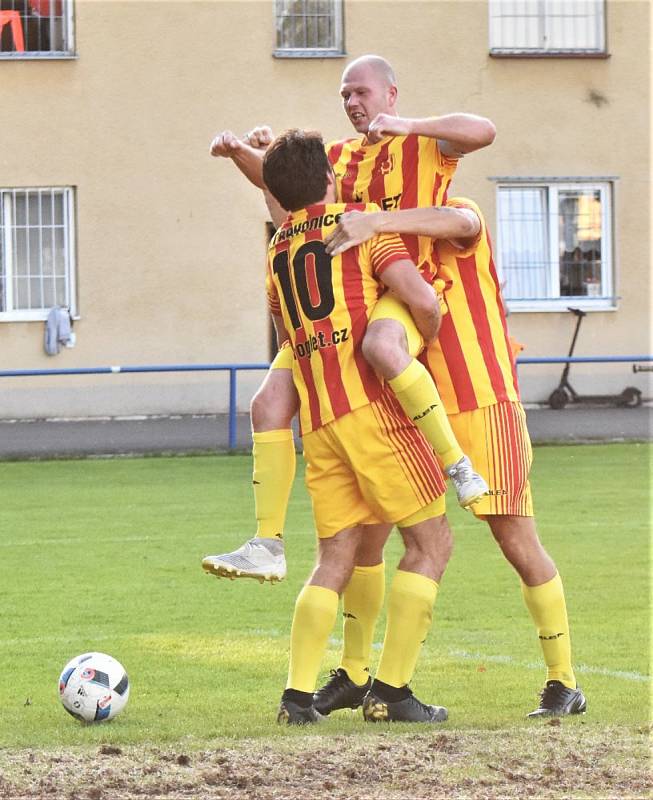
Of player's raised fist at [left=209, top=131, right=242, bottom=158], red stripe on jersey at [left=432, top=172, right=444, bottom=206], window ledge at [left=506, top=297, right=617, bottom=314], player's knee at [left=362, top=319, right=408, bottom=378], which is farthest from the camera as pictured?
window ledge at [left=506, top=297, right=617, bottom=314]

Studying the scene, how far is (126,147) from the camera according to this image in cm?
2364

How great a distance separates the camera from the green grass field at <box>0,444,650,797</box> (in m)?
5.98

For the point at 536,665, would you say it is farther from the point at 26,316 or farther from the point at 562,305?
the point at 562,305

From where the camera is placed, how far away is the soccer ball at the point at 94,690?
5.90m

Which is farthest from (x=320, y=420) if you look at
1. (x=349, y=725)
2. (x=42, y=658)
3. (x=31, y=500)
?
(x=31, y=500)

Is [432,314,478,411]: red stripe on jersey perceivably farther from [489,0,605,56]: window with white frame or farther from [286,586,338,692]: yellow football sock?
[489,0,605,56]: window with white frame

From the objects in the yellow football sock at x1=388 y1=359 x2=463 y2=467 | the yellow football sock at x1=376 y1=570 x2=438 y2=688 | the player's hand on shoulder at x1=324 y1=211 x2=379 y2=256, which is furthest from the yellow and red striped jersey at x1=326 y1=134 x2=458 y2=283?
the yellow football sock at x1=376 y1=570 x2=438 y2=688

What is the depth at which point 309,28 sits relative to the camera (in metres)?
24.1

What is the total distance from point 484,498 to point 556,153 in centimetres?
1956

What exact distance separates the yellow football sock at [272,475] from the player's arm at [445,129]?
1.17 m

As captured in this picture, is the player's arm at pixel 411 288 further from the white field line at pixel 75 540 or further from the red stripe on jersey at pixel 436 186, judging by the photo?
the white field line at pixel 75 540

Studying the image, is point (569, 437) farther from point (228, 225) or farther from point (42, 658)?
point (42, 658)

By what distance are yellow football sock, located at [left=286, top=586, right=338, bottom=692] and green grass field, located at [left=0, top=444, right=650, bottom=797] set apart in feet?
0.64

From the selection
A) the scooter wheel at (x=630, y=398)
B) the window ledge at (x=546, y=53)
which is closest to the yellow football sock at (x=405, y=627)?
the scooter wheel at (x=630, y=398)
